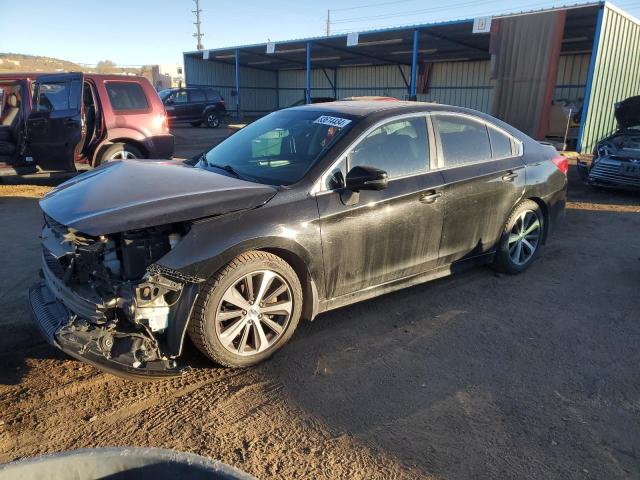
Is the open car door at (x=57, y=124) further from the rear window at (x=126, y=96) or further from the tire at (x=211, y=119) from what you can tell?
the tire at (x=211, y=119)

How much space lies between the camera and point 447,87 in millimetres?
27016

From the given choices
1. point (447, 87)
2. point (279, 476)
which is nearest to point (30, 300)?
point (279, 476)

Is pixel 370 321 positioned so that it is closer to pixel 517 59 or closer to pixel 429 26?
pixel 517 59

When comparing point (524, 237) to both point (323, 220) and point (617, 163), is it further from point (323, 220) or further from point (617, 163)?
point (617, 163)

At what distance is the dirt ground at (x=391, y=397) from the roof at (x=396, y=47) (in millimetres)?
13016

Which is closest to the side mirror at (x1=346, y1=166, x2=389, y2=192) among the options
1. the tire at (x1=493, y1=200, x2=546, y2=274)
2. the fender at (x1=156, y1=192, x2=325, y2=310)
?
the fender at (x1=156, y1=192, x2=325, y2=310)

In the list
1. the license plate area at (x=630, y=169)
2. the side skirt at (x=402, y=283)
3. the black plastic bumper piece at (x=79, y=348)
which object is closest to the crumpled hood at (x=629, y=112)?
the license plate area at (x=630, y=169)

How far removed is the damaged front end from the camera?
2.75m

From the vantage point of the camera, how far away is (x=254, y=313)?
3.25 meters

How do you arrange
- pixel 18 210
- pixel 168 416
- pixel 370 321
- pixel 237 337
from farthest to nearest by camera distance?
pixel 18 210 < pixel 370 321 < pixel 237 337 < pixel 168 416

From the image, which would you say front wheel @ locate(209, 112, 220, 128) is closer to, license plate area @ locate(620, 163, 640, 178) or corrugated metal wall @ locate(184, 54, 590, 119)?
corrugated metal wall @ locate(184, 54, 590, 119)

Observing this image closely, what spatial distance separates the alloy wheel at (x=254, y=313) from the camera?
10.3 feet

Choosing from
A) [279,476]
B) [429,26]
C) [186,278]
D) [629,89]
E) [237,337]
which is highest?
[429,26]

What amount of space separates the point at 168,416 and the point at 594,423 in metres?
2.40
